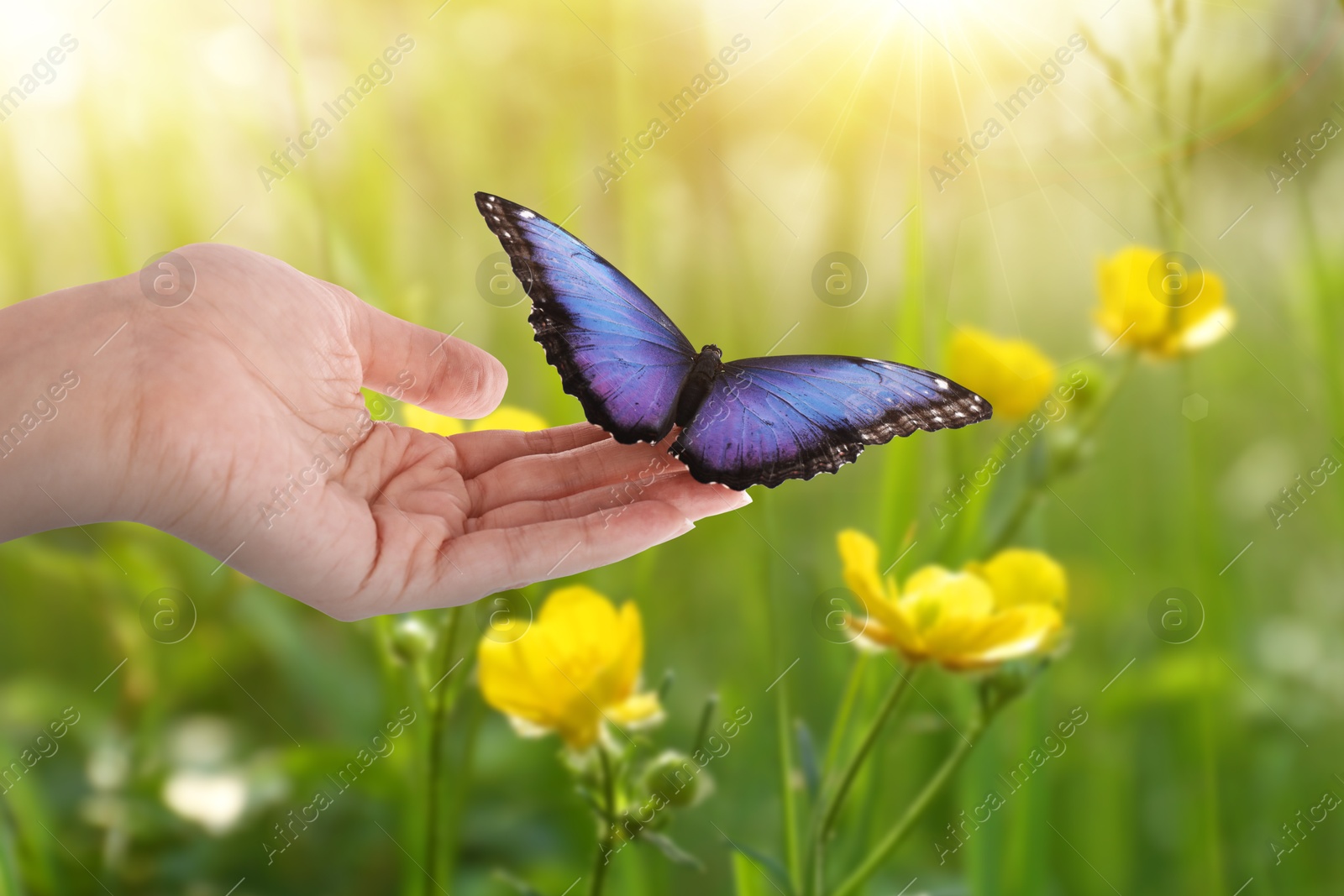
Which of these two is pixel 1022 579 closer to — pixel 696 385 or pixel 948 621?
pixel 948 621

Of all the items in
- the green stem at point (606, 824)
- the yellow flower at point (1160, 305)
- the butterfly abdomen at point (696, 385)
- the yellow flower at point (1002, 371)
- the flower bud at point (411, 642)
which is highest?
the yellow flower at point (1160, 305)

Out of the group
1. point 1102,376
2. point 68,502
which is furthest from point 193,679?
point 1102,376

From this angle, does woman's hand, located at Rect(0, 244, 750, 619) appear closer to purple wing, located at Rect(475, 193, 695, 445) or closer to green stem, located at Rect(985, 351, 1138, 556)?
purple wing, located at Rect(475, 193, 695, 445)

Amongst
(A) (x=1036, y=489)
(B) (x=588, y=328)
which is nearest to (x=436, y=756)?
Answer: (B) (x=588, y=328)

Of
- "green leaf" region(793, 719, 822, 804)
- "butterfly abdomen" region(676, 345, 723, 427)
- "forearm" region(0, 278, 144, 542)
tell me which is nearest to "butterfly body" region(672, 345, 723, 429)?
"butterfly abdomen" region(676, 345, 723, 427)

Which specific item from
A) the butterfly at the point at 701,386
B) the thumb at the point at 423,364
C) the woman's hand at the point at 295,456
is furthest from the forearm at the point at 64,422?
the butterfly at the point at 701,386

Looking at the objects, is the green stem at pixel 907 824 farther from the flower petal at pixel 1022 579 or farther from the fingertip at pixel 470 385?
the fingertip at pixel 470 385

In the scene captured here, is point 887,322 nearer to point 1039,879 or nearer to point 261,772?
point 1039,879
